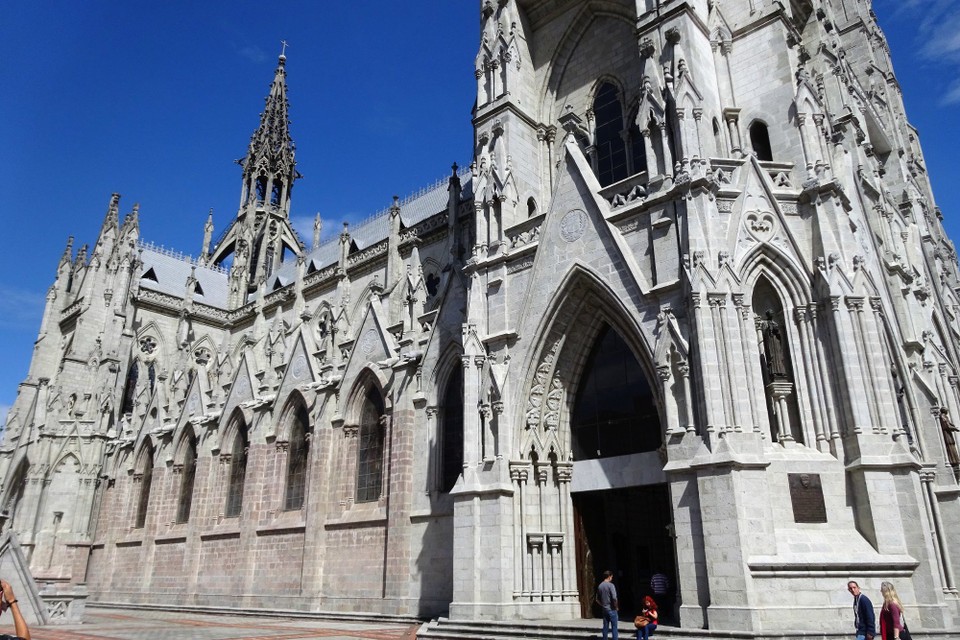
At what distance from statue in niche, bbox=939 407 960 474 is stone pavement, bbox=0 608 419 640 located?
40.6 feet

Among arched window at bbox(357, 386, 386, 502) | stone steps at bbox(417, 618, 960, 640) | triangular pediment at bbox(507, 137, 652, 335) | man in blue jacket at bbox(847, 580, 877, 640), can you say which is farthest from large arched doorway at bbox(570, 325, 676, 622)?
arched window at bbox(357, 386, 386, 502)

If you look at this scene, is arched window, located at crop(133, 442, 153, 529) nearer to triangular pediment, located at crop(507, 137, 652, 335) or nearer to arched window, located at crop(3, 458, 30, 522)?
arched window, located at crop(3, 458, 30, 522)

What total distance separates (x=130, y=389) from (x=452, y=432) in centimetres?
2564

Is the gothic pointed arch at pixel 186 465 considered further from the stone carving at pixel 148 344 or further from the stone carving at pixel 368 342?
the stone carving at pixel 148 344

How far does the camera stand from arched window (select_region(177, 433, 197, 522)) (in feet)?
93.8

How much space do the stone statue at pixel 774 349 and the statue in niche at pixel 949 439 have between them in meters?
4.81

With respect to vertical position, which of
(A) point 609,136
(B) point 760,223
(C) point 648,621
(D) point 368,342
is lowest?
(C) point 648,621

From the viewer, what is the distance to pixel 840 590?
38.2 feet

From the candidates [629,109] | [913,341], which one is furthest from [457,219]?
[913,341]

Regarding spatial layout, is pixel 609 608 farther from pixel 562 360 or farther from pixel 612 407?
pixel 562 360

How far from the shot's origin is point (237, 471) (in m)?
26.8

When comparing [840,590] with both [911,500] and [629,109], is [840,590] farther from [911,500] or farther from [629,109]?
[629,109]

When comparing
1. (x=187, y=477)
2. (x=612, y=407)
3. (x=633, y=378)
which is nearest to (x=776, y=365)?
(x=633, y=378)

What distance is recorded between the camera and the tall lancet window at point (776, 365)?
13445 millimetres
